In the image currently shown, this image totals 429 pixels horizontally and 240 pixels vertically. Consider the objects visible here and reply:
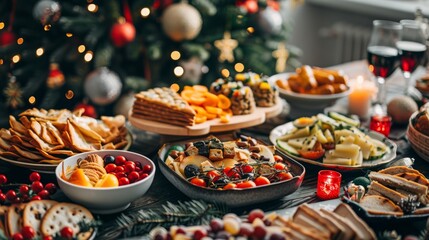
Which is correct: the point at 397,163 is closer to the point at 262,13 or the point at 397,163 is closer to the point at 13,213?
the point at 13,213

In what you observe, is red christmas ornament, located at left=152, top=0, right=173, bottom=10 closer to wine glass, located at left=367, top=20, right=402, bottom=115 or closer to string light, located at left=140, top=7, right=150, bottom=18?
string light, located at left=140, top=7, right=150, bottom=18

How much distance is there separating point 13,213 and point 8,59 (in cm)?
209

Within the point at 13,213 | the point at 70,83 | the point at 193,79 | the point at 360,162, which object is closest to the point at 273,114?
the point at 360,162

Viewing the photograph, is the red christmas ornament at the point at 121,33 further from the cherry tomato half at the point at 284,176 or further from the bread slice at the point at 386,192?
the bread slice at the point at 386,192

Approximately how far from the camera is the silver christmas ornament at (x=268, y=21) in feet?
11.8

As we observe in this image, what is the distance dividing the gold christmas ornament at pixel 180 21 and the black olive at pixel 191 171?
5.83 feet

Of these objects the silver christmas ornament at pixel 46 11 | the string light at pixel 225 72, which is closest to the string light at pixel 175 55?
the string light at pixel 225 72

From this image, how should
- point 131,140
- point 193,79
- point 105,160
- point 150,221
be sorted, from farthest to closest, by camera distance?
point 193,79 → point 131,140 → point 105,160 → point 150,221

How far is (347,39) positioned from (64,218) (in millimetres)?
3830

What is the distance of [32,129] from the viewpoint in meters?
1.74

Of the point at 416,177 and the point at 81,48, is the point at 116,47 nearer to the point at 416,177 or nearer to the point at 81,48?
the point at 81,48

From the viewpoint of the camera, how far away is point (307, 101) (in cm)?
231

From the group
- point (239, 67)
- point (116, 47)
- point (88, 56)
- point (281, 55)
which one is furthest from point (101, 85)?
point (281, 55)

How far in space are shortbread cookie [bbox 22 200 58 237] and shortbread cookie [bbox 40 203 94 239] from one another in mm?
23
